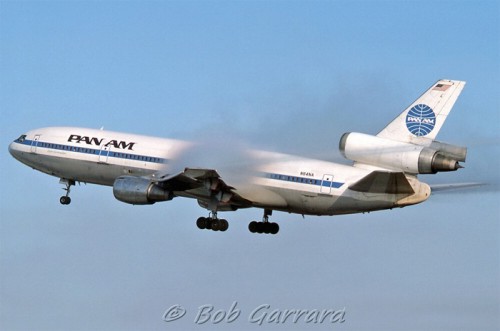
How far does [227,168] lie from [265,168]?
2335mm

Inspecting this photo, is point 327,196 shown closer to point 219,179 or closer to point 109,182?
point 219,179

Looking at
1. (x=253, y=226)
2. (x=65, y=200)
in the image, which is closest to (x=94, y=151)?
(x=65, y=200)

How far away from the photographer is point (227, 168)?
227ft

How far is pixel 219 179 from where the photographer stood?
68.2 m

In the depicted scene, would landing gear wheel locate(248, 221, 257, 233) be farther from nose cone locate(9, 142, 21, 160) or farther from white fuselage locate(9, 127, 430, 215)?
nose cone locate(9, 142, 21, 160)

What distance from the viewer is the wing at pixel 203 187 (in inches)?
2653

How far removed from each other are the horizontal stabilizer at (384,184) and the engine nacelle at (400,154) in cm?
81

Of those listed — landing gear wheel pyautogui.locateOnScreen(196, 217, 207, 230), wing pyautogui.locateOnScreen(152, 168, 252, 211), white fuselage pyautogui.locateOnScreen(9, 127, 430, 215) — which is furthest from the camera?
landing gear wheel pyautogui.locateOnScreen(196, 217, 207, 230)

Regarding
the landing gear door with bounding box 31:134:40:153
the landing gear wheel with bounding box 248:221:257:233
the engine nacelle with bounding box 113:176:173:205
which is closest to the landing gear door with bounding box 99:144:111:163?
the engine nacelle with bounding box 113:176:173:205

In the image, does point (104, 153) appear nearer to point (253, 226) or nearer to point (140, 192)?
point (140, 192)

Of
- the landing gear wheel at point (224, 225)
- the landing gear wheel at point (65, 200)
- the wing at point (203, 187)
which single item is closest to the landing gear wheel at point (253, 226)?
the wing at point (203, 187)

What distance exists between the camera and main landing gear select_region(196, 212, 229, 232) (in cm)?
6925

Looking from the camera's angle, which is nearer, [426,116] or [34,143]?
[426,116]

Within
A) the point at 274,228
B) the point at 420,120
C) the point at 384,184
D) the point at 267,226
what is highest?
the point at 420,120
